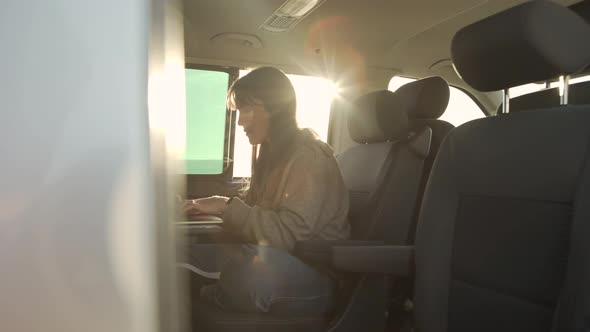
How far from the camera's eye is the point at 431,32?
104 inches

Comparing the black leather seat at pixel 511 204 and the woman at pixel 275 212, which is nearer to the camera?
the black leather seat at pixel 511 204

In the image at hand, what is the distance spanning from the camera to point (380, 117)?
2143 mm

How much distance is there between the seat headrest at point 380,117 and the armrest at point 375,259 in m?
0.60

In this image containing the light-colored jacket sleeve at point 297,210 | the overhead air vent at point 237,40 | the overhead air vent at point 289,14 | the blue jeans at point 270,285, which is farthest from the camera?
the overhead air vent at point 237,40

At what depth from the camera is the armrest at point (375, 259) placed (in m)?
1.57

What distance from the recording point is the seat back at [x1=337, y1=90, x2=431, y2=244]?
2012 mm

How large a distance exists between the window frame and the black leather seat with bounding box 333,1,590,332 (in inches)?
60.3

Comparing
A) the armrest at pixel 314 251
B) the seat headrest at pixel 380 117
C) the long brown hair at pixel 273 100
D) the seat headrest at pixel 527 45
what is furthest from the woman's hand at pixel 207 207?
the seat headrest at pixel 527 45

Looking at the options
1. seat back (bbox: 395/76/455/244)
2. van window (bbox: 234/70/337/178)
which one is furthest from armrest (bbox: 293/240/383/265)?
van window (bbox: 234/70/337/178)

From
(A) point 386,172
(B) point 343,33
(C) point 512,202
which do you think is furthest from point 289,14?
(C) point 512,202

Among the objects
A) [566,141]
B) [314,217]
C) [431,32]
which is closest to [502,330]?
[566,141]

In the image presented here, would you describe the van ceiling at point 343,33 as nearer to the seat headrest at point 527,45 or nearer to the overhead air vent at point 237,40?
the overhead air vent at point 237,40

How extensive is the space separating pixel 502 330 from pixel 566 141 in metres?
0.51

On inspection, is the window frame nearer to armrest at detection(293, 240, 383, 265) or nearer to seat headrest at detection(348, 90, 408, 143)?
seat headrest at detection(348, 90, 408, 143)
